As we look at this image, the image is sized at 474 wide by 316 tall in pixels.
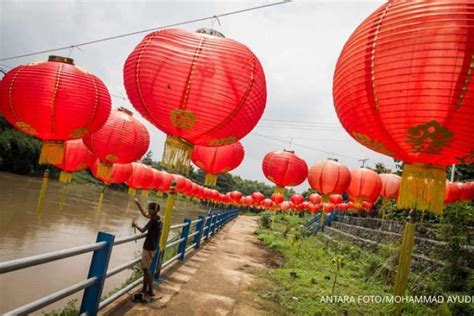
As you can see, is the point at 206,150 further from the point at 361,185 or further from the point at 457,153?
the point at 361,185

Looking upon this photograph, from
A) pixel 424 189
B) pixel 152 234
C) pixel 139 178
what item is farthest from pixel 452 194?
pixel 139 178

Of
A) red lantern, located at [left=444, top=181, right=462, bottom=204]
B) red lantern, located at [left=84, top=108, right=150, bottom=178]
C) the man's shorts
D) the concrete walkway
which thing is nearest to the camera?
the concrete walkway

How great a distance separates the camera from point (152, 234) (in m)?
4.39

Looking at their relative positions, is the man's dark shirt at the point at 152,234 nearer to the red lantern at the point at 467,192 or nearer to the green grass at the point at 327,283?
the green grass at the point at 327,283

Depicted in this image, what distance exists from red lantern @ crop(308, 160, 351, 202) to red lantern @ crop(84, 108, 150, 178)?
13.5 feet

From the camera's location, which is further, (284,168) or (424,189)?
(284,168)

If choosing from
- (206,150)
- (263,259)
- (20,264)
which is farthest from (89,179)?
(20,264)

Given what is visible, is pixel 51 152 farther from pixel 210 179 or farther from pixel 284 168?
pixel 284 168

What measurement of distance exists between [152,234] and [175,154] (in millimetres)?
1410

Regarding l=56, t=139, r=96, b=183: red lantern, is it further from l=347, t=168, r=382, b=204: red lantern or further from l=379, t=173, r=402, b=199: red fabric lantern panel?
l=379, t=173, r=402, b=199: red fabric lantern panel

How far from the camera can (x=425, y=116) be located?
230cm

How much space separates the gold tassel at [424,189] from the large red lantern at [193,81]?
5.38 feet

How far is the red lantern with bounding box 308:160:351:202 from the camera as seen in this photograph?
25.3ft

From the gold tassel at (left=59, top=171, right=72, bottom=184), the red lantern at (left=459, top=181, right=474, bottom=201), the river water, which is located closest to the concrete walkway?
the river water
